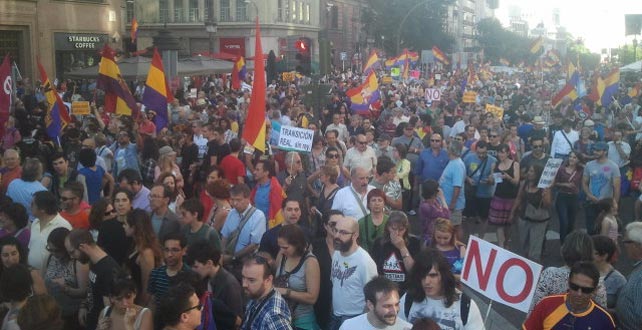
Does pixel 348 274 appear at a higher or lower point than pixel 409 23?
lower

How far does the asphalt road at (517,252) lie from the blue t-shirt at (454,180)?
1.25 metres

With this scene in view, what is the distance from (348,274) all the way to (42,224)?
266 centimetres

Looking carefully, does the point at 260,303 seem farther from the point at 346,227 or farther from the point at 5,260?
the point at 5,260

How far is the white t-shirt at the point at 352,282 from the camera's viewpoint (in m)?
5.29

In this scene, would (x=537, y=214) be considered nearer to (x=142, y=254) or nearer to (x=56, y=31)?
(x=142, y=254)

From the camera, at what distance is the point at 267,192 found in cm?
791

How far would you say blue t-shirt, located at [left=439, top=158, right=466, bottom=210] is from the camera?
9359mm

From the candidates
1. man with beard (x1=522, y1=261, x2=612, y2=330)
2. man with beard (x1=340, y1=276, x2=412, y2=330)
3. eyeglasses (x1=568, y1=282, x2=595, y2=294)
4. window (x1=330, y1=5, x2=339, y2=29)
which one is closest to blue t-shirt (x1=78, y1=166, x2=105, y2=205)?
man with beard (x1=340, y1=276, x2=412, y2=330)

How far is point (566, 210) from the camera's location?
9672 millimetres

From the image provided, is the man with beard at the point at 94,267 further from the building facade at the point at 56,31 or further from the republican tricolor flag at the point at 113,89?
the building facade at the point at 56,31

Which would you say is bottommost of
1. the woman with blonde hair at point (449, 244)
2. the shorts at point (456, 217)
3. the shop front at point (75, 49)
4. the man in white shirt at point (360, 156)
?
the shorts at point (456, 217)

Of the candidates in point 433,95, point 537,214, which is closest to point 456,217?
point 537,214

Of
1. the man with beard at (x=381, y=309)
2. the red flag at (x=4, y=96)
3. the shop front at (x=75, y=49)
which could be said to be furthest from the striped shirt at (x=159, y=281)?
the shop front at (x=75, y=49)

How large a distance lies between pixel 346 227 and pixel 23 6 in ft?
93.2
